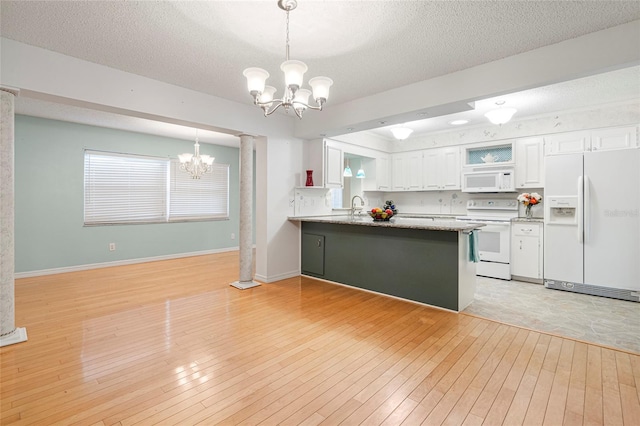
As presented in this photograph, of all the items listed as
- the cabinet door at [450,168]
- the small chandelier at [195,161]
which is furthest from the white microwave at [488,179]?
the small chandelier at [195,161]

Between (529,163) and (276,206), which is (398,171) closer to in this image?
(529,163)

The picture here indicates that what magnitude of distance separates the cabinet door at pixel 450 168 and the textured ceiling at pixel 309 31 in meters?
2.99

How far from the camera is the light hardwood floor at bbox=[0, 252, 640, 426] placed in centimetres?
182

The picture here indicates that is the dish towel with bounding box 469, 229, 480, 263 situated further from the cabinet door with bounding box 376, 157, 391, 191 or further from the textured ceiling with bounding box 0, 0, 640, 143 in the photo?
the cabinet door with bounding box 376, 157, 391, 191

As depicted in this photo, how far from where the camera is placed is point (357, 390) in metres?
2.04

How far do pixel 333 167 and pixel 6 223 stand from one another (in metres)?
4.10

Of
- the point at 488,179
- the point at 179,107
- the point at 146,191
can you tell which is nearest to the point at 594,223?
the point at 488,179

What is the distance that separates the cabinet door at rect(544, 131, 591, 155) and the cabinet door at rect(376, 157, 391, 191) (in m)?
2.92

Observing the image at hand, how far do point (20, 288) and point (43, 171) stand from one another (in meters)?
1.93

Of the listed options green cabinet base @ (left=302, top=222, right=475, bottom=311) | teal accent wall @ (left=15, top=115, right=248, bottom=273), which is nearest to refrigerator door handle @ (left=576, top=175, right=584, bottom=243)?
green cabinet base @ (left=302, top=222, right=475, bottom=311)

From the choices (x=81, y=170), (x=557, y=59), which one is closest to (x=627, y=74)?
(x=557, y=59)

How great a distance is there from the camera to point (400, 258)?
397 centimetres

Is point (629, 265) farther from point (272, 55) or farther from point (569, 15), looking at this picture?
point (272, 55)

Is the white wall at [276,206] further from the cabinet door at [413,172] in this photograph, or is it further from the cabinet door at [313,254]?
the cabinet door at [413,172]
